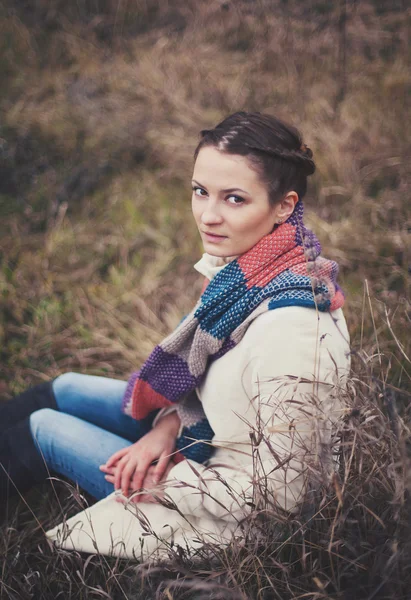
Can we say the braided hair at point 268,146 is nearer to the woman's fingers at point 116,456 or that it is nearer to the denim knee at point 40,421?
the woman's fingers at point 116,456

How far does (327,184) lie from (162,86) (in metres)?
1.87

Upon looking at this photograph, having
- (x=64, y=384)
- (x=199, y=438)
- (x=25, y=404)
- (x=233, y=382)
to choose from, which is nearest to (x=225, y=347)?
(x=233, y=382)

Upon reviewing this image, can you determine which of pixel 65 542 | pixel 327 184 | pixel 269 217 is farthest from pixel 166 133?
pixel 65 542

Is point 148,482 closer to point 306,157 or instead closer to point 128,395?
point 128,395

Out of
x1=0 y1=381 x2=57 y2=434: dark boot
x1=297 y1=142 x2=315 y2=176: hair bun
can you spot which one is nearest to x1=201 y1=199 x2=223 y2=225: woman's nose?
x1=297 y1=142 x2=315 y2=176: hair bun

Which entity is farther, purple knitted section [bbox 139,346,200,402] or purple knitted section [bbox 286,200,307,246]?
purple knitted section [bbox 139,346,200,402]

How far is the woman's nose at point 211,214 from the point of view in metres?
1.35

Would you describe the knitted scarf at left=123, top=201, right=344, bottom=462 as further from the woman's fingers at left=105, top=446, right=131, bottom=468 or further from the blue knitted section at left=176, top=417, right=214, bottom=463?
the woman's fingers at left=105, top=446, right=131, bottom=468

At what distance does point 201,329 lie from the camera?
1411 millimetres

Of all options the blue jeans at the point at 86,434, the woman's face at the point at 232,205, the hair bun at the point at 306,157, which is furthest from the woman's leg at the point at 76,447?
the hair bun at the point at 306,157

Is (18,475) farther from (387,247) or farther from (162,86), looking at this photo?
(162,86)

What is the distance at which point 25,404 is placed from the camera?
6.41 ft

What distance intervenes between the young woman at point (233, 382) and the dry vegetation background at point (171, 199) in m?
0.10

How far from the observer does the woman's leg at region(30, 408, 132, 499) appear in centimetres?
160
